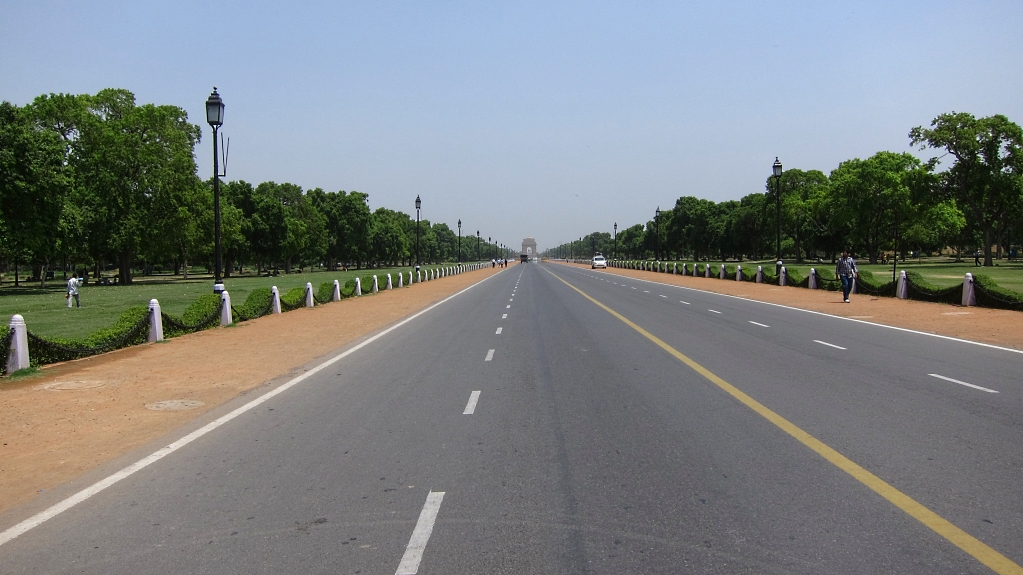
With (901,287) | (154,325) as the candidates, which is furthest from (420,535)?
(901,287)

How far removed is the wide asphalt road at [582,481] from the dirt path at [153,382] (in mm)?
885

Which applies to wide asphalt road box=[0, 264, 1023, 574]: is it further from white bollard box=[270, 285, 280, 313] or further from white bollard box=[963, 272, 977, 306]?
white bollard box=[270, 285, 280, 313]

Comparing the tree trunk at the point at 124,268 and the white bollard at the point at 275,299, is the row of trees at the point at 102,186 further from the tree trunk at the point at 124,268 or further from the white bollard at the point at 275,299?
the white bollard at the point at 275,299

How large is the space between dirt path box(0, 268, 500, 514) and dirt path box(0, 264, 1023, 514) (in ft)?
0.04

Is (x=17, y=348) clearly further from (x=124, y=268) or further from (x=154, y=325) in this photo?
(x=124, y=268)

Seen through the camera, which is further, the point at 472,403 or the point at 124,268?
the point at 124,268

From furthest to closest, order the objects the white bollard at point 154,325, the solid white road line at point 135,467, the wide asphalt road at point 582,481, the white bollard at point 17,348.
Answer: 1. the white bollard at point 154,325
2. the white bollard at point 17,348
3. the solid white road line at point 135,467
4. the wide asphalt road at point 582,481

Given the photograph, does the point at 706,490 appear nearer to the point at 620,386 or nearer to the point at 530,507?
the point at 530,507

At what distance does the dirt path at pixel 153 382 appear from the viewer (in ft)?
23.0

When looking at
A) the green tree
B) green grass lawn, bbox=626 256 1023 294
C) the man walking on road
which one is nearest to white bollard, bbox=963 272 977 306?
the man walking on road

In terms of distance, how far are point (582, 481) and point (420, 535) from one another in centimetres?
154

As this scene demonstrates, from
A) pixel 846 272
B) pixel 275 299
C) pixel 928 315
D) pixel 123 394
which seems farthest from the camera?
pixel 846 272

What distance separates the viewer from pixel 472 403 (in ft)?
29.2

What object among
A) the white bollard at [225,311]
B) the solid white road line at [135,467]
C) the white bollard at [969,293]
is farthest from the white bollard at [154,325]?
the white bollard at [969,293]
